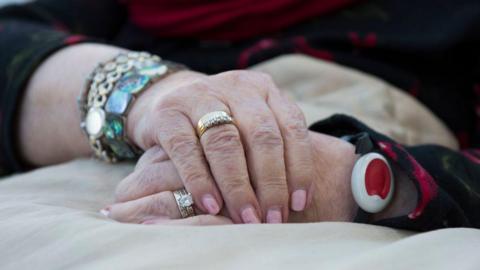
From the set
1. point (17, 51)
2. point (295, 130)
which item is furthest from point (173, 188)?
point (17, 51)

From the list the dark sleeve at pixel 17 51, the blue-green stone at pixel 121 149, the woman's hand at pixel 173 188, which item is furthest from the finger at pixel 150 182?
the dark sleeve at pixel 17 51

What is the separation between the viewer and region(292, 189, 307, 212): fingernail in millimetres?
536

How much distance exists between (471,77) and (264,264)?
0.68 metres

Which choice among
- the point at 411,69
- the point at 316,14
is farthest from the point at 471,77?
the point at 316,14

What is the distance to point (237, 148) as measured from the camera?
53 centimetres

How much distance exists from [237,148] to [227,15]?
488mm

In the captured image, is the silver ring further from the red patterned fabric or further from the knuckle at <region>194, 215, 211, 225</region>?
the red patterned fabric

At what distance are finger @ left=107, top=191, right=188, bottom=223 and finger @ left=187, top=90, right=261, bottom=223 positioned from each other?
0.04 m

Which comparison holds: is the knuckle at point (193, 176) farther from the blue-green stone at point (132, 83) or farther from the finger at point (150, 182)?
the blue-green stone at point (132, 83)

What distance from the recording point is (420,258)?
0.43 metres

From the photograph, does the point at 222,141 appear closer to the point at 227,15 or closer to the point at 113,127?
the point at 113,127

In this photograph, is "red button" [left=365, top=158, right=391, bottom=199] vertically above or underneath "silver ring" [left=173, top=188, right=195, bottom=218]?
above

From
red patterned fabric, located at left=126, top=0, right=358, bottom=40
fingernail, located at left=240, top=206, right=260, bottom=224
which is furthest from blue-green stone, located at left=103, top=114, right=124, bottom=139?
red patterned fabric, located at left=126, top=0, right=358, bottom=40

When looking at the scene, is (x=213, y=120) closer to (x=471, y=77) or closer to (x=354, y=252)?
(x=354, y=252)
